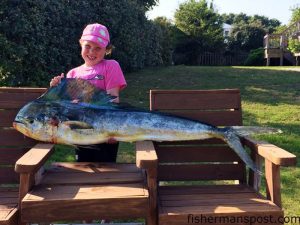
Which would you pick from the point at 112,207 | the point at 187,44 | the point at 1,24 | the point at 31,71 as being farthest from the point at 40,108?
the point at 187,44

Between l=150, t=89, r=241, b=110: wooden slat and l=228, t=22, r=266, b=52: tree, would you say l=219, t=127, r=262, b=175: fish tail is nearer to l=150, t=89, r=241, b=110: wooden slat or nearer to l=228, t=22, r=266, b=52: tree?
l=150, t=89, r=241, b=110: wooden slat

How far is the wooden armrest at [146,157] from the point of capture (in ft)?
8.17

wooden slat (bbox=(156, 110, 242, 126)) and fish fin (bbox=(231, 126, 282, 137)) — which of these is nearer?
fish fin (bbox=(231, 126, 282, 137))

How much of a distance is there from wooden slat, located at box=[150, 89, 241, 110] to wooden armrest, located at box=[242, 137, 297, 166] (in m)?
0.36

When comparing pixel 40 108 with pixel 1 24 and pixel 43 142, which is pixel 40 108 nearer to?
pixel 43 142

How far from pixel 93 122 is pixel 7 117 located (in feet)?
2.43

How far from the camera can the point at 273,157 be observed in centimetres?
267

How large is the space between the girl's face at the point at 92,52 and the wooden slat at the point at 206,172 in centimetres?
96

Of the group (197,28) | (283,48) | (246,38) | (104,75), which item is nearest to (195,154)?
(104,75)

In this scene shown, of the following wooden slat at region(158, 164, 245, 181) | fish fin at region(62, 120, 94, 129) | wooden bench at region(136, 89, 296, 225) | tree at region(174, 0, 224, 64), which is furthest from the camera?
tree at region(174, 0, 224, 64)

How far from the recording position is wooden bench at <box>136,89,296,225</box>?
8.45 ft

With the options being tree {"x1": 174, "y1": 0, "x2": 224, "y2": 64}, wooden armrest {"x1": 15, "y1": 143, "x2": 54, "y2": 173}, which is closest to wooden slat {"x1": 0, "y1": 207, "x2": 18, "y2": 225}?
wooden armrest {"x1": 15, "y1": 143, "x2": 54, "y2": 173}

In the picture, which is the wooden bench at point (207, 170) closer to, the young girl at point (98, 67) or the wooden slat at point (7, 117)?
the young girl at point (98, 67)

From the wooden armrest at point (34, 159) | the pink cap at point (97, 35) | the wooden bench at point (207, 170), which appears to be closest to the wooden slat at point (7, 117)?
the wooden armrest at point (34, 159)
